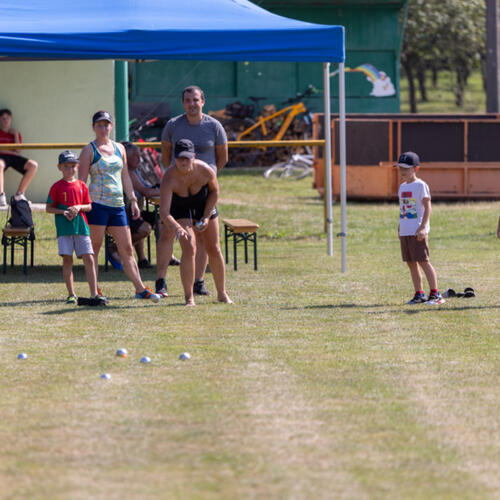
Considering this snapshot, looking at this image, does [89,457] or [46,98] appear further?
[46,98]

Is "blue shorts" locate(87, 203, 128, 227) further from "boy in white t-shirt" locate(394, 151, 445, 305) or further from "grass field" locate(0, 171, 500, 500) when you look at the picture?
"boy in white t-shirt" locate(394, 151, 445, 305)

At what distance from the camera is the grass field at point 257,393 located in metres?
4.66

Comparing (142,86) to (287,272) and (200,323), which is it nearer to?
(287,272)

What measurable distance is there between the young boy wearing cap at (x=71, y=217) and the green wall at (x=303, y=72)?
19334 millimetres

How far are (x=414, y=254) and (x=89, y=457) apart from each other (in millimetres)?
5020

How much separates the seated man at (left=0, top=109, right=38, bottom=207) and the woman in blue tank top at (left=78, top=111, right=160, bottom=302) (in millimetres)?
2595

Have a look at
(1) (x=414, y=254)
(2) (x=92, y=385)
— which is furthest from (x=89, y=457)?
(1) (x=414, y=254)

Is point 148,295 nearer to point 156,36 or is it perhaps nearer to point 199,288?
point 199,288

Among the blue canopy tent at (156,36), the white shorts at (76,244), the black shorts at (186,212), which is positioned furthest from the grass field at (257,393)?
the blue canopy tent at (156,36)

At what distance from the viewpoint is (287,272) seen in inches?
475

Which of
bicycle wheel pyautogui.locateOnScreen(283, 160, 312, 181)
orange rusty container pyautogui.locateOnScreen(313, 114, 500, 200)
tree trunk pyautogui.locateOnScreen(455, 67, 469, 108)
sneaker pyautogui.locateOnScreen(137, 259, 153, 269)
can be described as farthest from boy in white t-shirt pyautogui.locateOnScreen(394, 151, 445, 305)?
tree trunk pyautogui.locateOnScreen(455, 67, 469, 108)

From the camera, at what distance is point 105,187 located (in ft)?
31.6

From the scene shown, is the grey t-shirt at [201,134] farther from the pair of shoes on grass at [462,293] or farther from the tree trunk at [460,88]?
the tree trunk at [460,88]

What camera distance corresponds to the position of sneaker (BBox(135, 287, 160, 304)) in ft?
32.1
